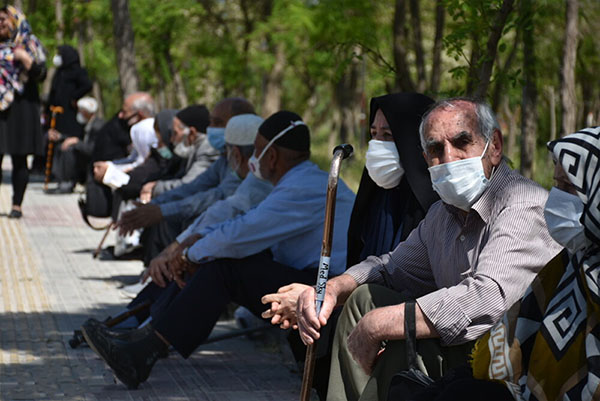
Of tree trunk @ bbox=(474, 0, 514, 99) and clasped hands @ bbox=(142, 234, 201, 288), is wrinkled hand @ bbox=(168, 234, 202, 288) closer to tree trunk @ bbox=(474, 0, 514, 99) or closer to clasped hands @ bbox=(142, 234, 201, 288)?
clasped hands @ bbox=(142, 234, 201, 288)

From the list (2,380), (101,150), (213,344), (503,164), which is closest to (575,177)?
(503,164)

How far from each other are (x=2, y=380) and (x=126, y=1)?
9.31 m

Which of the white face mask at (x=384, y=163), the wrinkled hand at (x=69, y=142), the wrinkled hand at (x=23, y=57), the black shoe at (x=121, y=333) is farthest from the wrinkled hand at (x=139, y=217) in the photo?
the wrinkled hand at (x=69, y=142)

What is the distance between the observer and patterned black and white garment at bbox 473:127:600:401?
284cm

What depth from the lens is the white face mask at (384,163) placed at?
15.9 ft

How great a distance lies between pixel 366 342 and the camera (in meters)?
3.80

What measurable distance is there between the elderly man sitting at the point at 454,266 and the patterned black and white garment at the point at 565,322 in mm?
489

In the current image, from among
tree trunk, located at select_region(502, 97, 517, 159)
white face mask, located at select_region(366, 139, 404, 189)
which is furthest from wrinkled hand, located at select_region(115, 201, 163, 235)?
tree trunk, located at select_region(502, 97, 517, 159)

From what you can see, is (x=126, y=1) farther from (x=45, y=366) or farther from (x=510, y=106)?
(x=510, y=106)

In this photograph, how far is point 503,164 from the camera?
13.2 feet

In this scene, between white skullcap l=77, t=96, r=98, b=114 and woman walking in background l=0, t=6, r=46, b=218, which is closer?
woman walking in background l=0, t=6, r=46, b=218

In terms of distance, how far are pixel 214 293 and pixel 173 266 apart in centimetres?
56

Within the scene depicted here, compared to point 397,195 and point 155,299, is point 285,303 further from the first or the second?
point 155,299

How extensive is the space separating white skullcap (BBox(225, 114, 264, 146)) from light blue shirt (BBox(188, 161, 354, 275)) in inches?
42.7
